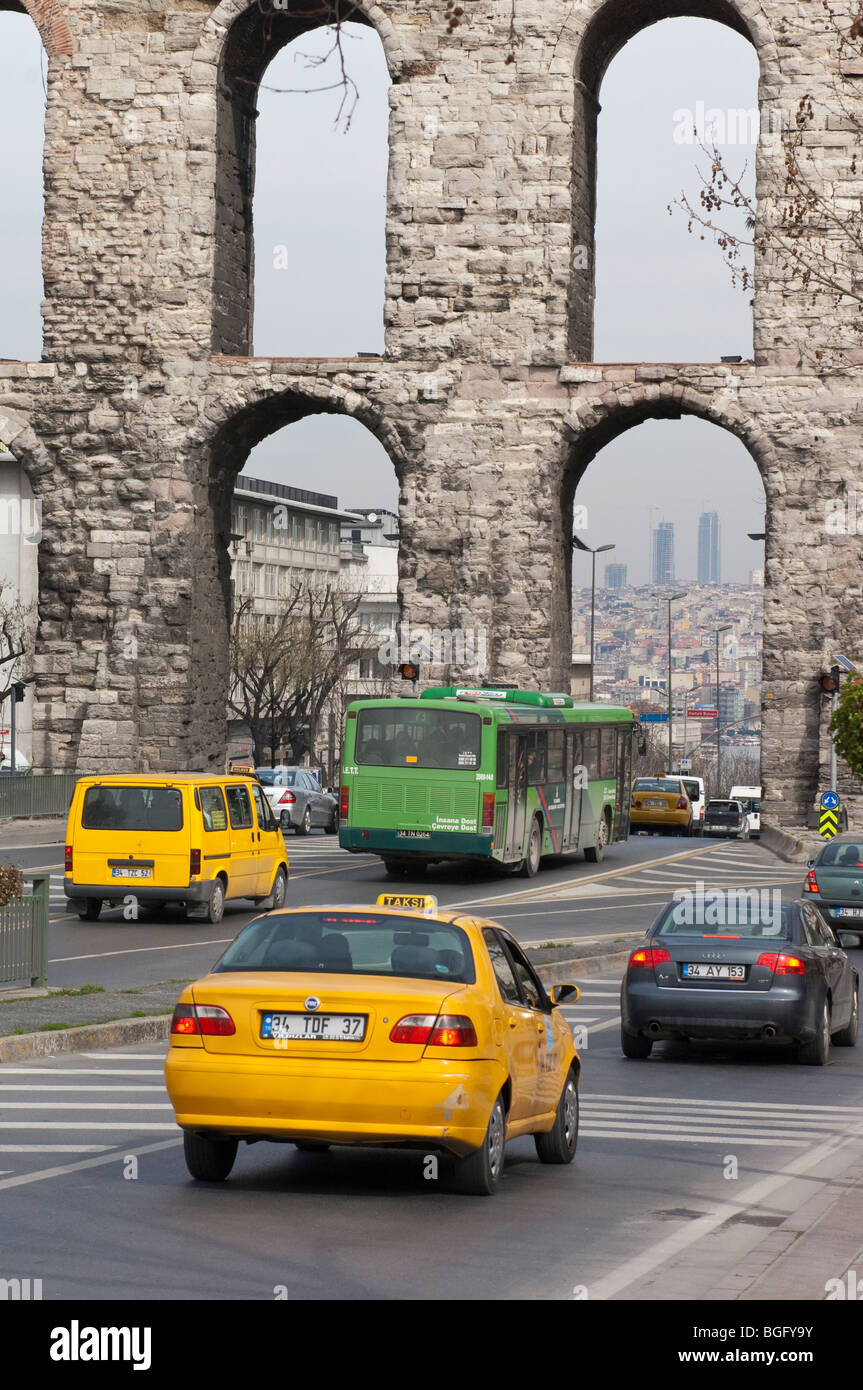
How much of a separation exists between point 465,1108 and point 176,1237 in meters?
1.44

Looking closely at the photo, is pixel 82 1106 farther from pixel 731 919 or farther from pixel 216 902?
pixel 216 902

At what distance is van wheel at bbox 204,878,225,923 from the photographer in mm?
25141

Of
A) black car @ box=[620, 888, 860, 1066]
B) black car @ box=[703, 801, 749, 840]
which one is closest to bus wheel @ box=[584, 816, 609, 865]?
black car @ box=[620, 888, 860, 1066]

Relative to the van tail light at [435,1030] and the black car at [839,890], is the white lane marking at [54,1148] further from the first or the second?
the black car at [839,890]

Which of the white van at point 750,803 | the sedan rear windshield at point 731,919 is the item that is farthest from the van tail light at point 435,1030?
the white van at point 750,803

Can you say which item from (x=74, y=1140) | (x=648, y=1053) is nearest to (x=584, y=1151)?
(x=74, y=1140)

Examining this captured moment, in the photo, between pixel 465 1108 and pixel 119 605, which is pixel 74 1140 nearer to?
pixel 465 1108

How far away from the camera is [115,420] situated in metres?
43.3

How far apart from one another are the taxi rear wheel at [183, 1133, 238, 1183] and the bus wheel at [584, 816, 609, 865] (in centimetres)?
2795

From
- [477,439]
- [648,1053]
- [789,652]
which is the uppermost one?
[477,439]

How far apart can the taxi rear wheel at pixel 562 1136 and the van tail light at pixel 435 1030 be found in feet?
4.91

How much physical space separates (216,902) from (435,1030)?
16.4 meters

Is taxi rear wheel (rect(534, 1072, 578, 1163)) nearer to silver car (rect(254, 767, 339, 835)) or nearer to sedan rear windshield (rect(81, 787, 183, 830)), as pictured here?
sedan rear windshield (rect(81, 787, 183, 830))

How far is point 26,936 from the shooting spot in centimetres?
1684
